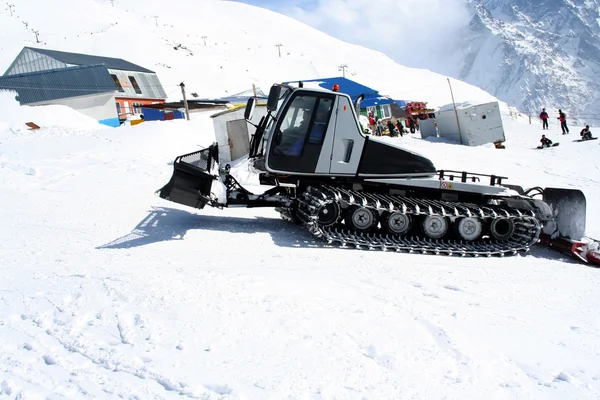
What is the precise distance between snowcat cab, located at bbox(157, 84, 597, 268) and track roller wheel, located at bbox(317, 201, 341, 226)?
16 millimetres

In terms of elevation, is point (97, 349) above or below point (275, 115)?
below

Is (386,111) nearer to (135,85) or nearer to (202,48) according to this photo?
(135,85)

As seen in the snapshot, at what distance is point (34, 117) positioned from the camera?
2019 cm

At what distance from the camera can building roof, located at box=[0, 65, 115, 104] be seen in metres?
38.7

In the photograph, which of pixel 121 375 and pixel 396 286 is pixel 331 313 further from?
pixel 121 375

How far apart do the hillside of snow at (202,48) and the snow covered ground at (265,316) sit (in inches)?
2068

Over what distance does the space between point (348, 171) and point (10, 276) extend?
4.94 meters

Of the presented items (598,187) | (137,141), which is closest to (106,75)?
(137,141)

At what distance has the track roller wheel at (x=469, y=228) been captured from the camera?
7.79 metres

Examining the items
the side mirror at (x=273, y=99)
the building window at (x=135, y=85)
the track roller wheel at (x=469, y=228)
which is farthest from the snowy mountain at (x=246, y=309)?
the building window at (x=135, y=85)

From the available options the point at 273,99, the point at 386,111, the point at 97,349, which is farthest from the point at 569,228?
the point at 386,111

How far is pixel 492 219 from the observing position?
7.90 meters

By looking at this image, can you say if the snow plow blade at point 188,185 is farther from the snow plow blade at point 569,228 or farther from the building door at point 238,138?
the building door at point 238,138

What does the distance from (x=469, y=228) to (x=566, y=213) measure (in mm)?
1821
